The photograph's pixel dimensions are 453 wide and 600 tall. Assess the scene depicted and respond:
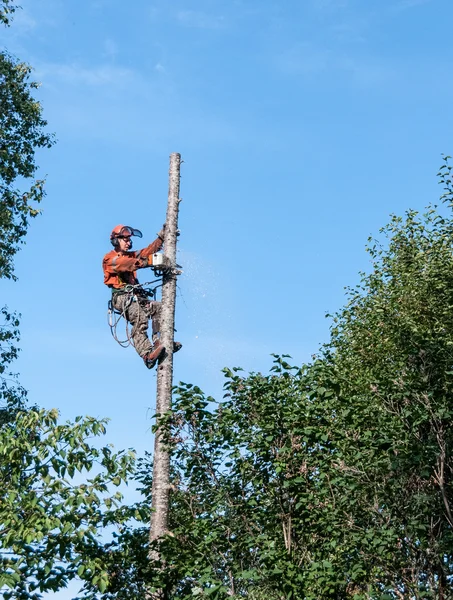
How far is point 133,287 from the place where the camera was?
17.7m

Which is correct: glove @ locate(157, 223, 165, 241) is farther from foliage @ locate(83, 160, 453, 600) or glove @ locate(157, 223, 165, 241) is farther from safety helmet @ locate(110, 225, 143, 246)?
foliage @ locate(83, 160, 453, 600)

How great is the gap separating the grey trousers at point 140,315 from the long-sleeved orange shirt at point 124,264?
35cm

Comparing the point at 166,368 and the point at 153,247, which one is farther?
the point at 153,247

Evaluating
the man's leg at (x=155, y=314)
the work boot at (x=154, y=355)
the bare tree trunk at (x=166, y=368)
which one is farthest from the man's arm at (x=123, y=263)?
the work boot at (x=154, y=355)

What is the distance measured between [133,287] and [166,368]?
1.94m

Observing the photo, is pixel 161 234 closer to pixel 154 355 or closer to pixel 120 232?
pixel 120 232

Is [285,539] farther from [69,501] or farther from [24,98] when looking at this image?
[24,98]

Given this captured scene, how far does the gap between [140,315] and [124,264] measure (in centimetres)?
105

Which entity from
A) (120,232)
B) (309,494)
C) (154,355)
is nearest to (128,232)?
(120,232)

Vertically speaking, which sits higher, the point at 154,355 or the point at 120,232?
the point at 120,232

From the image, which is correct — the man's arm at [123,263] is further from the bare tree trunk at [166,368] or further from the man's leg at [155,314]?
the man's leg at [155,314]

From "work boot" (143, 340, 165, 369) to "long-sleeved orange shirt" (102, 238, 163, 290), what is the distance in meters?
1.65

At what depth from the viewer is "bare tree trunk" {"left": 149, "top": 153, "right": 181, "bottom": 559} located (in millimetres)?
15695

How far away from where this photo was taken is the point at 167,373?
16.6 meters
